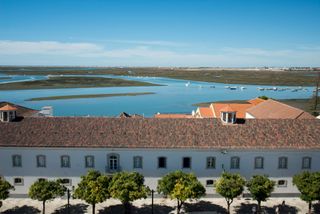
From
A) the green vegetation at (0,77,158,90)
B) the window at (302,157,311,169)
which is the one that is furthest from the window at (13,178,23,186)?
the green vegetation at (0,77,158,90)

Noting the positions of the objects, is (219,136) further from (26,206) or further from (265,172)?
(26,206)

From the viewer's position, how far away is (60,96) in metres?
107

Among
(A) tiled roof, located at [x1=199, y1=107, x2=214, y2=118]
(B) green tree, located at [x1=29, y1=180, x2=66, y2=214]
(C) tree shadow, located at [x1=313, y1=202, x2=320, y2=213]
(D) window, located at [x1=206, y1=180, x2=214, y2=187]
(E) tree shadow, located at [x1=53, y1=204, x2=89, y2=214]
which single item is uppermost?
(A) tiled roof, located at [x1=199, y1=107, x2=214, y2=118]

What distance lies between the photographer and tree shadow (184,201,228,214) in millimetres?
31125

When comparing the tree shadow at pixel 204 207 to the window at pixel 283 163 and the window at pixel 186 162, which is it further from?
the window at pixel 283 163

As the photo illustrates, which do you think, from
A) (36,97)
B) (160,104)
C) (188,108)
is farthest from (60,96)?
(188,108)

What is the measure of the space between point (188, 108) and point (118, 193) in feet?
213

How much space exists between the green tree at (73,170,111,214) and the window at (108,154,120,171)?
322cm

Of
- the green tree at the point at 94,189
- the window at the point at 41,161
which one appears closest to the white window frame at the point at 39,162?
the window at the point at 41,161

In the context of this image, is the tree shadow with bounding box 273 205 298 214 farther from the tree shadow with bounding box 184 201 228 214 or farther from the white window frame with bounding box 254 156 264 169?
the tree shadow with bounding box 184 201 228 214

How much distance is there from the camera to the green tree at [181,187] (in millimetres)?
28094

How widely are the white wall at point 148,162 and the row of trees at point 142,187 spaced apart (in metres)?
3.12

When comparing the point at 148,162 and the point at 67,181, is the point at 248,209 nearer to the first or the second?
the point at 148,162

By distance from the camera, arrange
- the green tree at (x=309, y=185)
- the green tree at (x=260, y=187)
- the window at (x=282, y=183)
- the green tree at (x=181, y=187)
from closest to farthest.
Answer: the green tree at (x=181, y=187) → the green tree at (x=309, y=185) → the green tree at (x=260, y=187) → the window at (x=282, y=183)
